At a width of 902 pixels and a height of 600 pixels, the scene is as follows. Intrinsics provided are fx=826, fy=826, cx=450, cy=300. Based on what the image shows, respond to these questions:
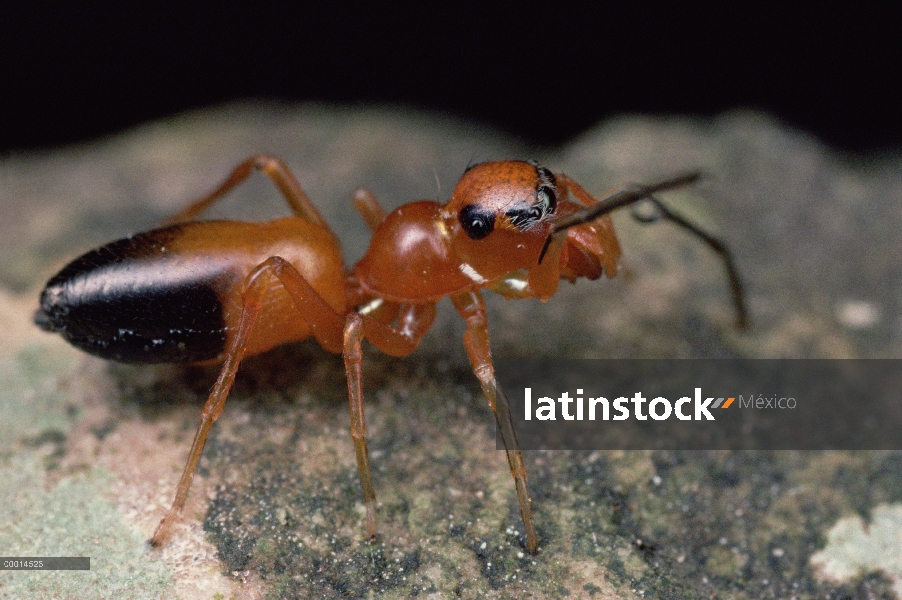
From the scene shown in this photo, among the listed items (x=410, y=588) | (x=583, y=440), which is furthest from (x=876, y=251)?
(x=410, y=588)

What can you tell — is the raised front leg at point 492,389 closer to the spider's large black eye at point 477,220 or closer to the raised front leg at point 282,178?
the spider's large black eye at point 477,220

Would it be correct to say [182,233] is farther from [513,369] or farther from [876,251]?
[876,251]

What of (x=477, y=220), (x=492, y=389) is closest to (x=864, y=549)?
(x=492, y=389)

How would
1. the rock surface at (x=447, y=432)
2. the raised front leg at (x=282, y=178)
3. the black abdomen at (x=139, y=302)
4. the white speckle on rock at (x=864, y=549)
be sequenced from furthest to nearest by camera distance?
the raised front leg at (x=282, y=178) → the black abdomen at (x=139, y=302) → the white speckle on rock at (x=864, y=549) → the rock surface at (x=447, y=432)

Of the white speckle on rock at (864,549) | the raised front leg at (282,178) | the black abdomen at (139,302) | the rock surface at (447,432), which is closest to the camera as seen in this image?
the rock surface at (447,432)

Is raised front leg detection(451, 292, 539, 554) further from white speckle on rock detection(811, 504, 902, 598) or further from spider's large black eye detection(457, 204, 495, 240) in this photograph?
white speckle on rock detection(811, 504, 902, 598)

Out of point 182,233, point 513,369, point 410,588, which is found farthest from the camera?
point 513,369

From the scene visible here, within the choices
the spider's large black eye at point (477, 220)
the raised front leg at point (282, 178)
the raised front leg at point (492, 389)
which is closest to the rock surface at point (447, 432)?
the raised front leg at point (492, 389)
